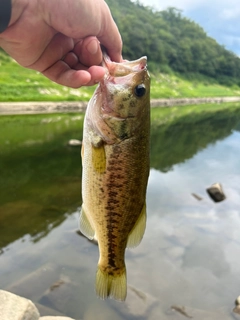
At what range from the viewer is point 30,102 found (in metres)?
32.4

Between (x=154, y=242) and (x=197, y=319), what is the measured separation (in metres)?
3.08

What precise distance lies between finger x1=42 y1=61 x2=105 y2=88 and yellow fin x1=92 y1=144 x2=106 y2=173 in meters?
0.58

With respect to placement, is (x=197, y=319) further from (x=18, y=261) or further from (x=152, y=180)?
(x=152, y=180)

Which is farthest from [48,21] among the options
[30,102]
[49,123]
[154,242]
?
[30,102]

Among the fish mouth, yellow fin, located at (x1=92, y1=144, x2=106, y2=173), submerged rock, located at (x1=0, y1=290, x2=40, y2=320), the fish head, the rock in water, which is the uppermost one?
the fish mouth

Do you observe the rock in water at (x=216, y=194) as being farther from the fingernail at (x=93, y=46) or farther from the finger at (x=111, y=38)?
the fingernail at (x=93, y=46)

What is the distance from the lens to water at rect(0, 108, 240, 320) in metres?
7.58

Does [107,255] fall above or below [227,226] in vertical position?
above

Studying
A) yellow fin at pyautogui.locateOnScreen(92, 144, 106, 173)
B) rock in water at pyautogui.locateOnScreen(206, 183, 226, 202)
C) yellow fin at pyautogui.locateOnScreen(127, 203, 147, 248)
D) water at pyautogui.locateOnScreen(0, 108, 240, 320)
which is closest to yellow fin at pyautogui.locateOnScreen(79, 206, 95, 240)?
yellow fin at pyautogui.locateOnScreen(127, 203, 147, 248)

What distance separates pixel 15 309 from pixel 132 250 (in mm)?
4642

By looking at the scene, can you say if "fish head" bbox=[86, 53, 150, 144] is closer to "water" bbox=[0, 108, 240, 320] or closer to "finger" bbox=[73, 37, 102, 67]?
"finger" bbox=[73, 37, 102, 67]

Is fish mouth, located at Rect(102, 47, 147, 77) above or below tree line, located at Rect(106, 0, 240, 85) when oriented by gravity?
above

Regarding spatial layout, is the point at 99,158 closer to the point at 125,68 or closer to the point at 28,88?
the point at 125,68

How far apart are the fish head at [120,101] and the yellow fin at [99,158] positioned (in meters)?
0.09
